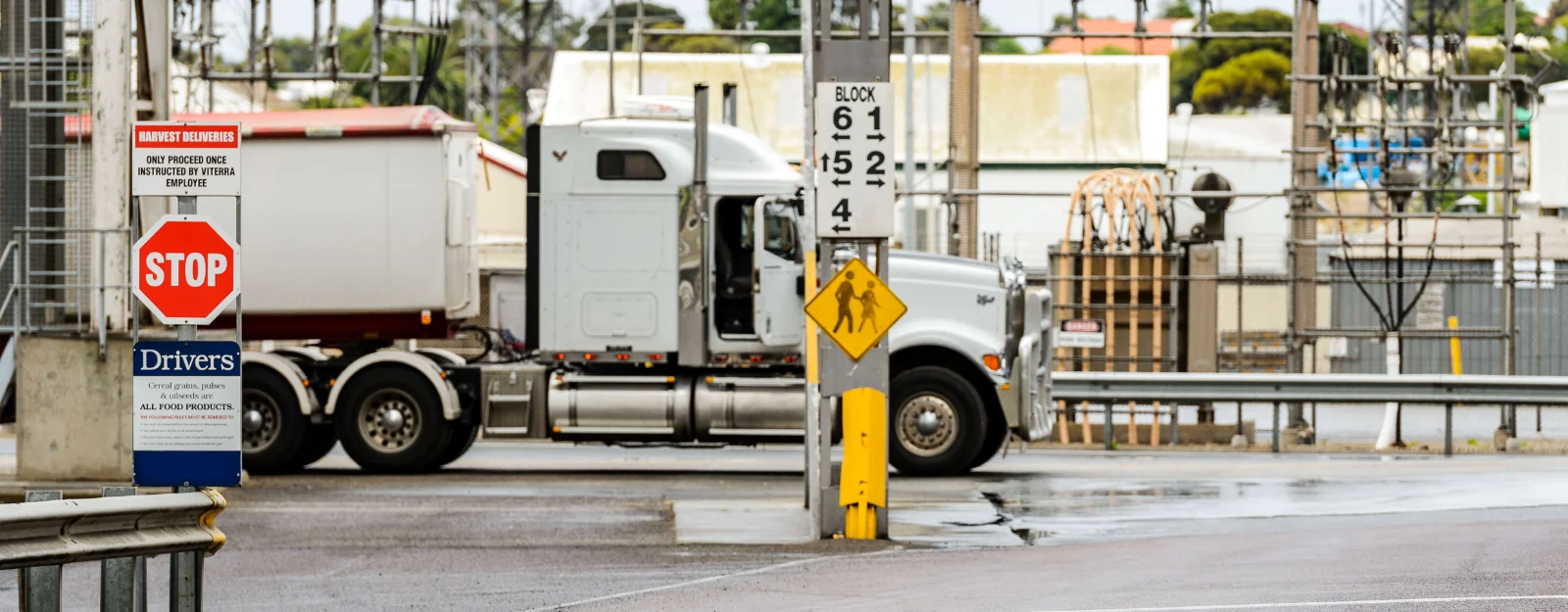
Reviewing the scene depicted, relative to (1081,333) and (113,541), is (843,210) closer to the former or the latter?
(113,541)

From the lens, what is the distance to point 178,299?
991 centimetres

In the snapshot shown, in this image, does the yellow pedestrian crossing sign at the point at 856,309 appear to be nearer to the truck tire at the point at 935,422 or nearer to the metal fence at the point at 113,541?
the metal fence at the point at 113,541

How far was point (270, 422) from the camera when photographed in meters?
19.9

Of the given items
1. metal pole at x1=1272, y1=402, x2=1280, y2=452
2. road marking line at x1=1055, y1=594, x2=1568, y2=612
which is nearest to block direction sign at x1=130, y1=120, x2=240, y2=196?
road marking line at x1=1055, y1=594, x2=1568, y2=612

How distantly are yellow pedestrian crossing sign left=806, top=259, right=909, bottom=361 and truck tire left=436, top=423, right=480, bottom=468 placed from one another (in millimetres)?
7132

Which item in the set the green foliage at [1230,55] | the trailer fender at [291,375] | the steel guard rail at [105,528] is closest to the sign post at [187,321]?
the steel guard rail at [105,528]

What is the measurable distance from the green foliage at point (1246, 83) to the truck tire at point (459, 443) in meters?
104

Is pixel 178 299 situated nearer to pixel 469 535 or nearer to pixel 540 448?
pixel 469 535

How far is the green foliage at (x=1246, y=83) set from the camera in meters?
121

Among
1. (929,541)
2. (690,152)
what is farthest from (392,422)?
(929,541)

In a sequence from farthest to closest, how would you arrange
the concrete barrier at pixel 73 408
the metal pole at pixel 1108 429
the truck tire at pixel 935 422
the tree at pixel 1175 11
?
1. the tree at pixel 1175 11
2. the metal pole at pixel 1108 429
3. the truck tire at pixel 935 422
4. the concrete barrier at pixel 73 408

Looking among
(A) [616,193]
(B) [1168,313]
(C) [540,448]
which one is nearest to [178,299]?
(A) [616,193]

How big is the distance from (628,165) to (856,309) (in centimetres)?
604

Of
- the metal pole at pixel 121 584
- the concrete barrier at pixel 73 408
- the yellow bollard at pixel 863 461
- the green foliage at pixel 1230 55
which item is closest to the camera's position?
the metal pole at pixel 121 584
